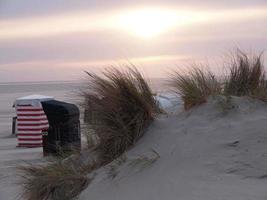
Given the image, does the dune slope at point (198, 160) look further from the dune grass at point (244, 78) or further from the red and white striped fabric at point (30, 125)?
the red and white striped fabric at point (30, 125)

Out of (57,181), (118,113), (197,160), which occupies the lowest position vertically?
(57,181)

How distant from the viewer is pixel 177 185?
506 cm

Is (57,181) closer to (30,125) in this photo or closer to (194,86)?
(194,86)

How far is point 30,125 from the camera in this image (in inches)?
623

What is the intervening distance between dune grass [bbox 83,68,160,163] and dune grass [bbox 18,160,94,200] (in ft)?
1.16

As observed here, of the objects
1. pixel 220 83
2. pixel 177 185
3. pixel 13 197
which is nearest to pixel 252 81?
pixel 220 83

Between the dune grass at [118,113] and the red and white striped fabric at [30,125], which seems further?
the red and white striped fabric at [30,125]

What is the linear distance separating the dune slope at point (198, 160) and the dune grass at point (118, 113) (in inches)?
6.5

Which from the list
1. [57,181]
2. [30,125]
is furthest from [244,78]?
[30,125]

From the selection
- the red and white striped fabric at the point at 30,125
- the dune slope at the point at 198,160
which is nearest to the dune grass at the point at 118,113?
the dune slope at the point at 198,160

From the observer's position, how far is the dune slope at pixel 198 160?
4832mm

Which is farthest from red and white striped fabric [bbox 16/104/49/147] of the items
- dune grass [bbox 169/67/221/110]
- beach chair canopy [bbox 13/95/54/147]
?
dune grass [bbox 169/67/221/110]

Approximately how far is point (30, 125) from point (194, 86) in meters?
9.79

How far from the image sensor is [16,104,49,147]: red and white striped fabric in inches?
610
